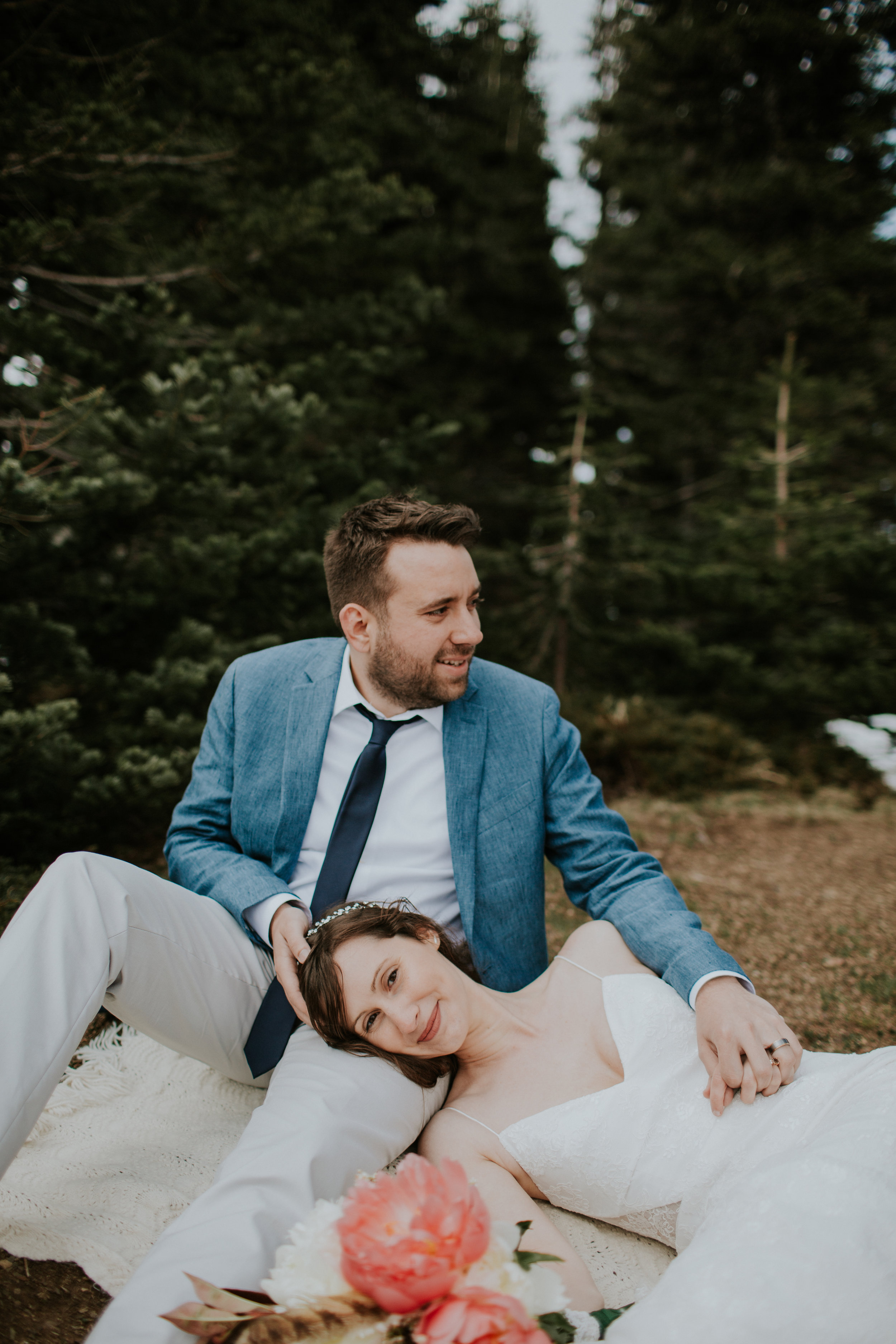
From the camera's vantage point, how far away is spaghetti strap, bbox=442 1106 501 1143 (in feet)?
5.60

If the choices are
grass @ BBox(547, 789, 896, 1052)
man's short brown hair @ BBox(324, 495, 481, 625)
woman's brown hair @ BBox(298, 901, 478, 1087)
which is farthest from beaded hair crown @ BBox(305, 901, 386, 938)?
grass @ BBox(547, 789, 896, 1052)

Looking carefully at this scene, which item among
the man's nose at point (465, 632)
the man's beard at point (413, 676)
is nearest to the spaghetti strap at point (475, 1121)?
the man's beard at point (413, 676)

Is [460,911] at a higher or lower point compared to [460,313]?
lower

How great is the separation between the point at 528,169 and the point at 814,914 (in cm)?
1050

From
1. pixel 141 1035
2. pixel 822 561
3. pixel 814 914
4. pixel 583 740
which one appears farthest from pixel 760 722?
pixel 141 1035

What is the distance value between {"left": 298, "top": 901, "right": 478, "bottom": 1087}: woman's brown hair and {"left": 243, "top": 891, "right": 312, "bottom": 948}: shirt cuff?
0.21m

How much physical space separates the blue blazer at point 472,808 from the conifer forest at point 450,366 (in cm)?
102

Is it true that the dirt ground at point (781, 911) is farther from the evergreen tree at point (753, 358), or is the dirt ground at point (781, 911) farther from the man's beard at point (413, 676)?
the man's beard at point (413, 676)

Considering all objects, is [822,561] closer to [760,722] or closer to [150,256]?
[760,722]

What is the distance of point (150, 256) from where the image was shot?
A: 4.84 metres

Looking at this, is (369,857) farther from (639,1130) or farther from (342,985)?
(639,1130)

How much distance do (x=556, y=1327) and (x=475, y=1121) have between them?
0.70 metres

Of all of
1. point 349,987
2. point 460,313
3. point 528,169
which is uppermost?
point 528,169

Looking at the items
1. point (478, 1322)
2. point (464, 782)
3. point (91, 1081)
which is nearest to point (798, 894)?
point (464, 782)
